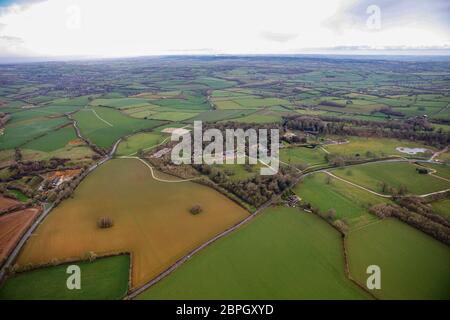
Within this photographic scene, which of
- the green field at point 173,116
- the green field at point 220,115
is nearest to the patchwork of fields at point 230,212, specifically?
the green field at point 220,115

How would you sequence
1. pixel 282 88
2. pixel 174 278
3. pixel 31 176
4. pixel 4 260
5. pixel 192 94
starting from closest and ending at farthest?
pixel 174 278 → pixel 4 260 → pixel 31 176 → pixel 192 94 → pixel 282 88

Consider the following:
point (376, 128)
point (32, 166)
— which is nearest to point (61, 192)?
point (32, 166)

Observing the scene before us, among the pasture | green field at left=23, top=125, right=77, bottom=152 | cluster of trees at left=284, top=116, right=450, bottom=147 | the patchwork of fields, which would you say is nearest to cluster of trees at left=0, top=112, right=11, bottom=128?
the patchwork of fields

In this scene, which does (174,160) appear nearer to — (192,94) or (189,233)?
(189,233)

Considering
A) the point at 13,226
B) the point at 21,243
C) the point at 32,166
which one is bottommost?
the point at 21,243

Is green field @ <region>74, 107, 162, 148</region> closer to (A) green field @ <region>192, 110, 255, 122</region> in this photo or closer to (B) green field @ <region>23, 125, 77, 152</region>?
(B) green field @ <region>23, 125, 77, 152</region>

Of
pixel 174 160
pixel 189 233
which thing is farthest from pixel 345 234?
pixel 174 160

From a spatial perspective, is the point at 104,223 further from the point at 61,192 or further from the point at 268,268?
the point at 268,268
